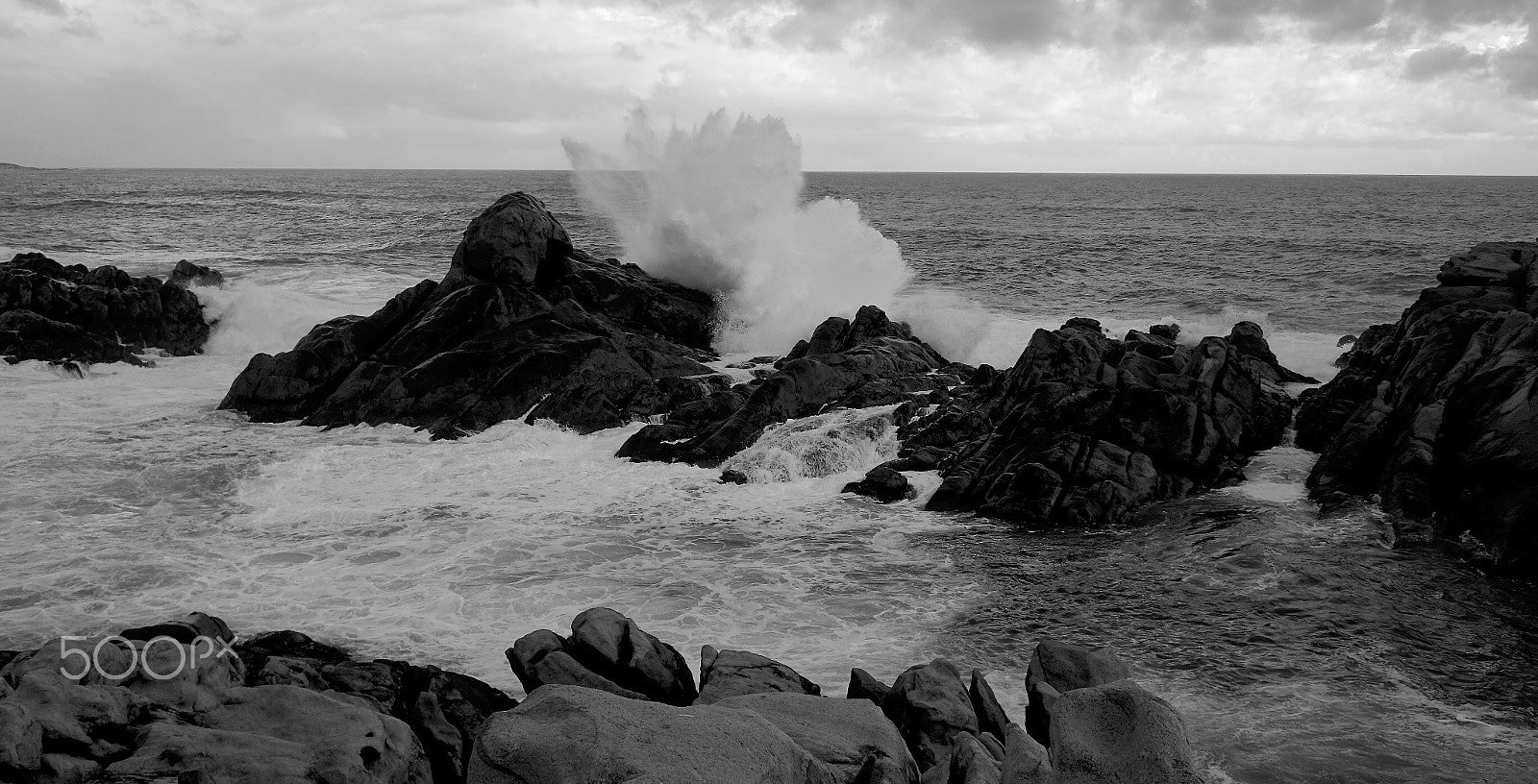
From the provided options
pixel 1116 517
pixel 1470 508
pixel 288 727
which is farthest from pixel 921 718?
pixel 1470 508

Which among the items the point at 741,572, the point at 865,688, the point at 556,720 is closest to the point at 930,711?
the point at 865,688

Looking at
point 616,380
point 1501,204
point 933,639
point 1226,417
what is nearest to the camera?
point 933,639

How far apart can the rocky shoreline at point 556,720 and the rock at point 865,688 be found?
0.07ft

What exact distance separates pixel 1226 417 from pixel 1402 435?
2738 mm

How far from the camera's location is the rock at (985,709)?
28.9 ft

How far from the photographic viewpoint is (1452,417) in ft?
50.8

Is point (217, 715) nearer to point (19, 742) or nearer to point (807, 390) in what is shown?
point (19, 742)

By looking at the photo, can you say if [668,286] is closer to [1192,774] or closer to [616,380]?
Result: [616,380]

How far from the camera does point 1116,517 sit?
15.5 metres

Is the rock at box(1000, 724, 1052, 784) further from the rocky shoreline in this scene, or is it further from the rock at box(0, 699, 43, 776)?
the rock at box(0, 699, 43, 776)

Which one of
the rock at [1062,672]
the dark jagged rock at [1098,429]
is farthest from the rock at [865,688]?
the dark jagged rock at [1098,429]

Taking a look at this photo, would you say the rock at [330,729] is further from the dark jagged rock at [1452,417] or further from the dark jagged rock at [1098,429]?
the dark jagged rock at [1452,417]

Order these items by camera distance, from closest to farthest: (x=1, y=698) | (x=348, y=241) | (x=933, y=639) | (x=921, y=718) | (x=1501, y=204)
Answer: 1. (x=1, y=698)
2. (x=921, y=718)
3. (x=933, y=639)
4. (x=348, y=241)
5. (x=1501, y=204)

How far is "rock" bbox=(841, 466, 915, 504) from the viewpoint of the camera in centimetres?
1686
